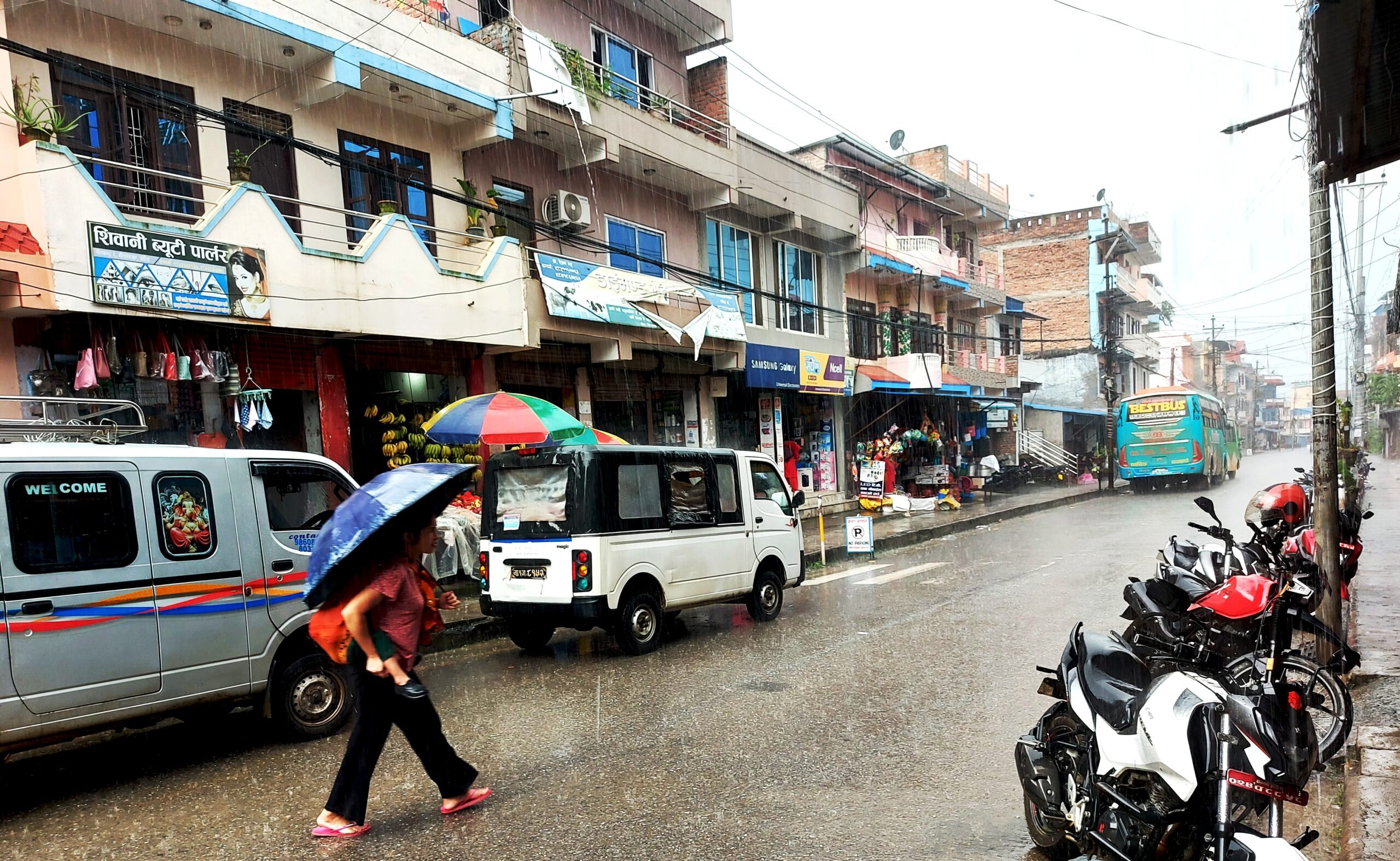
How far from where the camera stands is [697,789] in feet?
15.9

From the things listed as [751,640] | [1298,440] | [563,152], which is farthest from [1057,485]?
[1298,440]

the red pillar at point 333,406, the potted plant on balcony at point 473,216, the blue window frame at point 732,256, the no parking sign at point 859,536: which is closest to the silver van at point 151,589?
the red pillar at point 333,406

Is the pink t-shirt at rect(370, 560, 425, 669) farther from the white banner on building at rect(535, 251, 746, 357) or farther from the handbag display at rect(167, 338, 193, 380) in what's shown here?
the white banner on building at rect(535, 251, 746, 357)

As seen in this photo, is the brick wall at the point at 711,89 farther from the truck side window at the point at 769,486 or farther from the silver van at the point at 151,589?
the silver van at the point at 151,589

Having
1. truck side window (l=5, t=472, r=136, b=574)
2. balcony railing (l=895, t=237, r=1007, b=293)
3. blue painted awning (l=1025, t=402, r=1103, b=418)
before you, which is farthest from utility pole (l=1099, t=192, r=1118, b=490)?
truck side window (l=5, t=472, r=136, b=574)

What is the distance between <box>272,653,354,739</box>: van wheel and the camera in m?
5.95

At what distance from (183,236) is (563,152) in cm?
772

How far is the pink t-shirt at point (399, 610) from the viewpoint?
439cm

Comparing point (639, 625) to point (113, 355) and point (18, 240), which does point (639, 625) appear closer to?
point (113, 355)

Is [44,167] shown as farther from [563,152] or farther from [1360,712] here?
[1360,712]

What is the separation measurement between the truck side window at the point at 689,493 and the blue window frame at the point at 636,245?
8.11 meters

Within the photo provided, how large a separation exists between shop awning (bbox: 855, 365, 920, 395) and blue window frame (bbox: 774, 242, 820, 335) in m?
1.73

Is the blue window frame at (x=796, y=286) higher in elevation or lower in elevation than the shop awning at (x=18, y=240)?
higher

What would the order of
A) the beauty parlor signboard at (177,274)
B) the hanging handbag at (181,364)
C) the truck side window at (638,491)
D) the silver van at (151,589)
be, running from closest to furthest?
1. the silver van at (151,589)
2. the truck side window at (638,491)
3. the beauty parlor signboard at (177,274)
4. the hanging handbag at (181,364)
